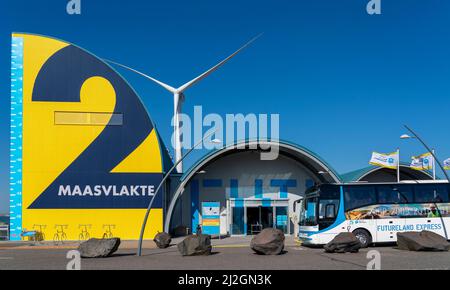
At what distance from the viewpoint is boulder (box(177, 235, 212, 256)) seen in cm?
1856

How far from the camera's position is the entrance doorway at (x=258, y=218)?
111 ft

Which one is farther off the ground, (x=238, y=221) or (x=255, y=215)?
(x=255, y=215)

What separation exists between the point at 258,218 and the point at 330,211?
1218 cm

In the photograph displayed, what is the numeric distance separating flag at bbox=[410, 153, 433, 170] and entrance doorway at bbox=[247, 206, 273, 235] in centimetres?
1095

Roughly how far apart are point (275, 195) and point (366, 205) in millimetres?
13115

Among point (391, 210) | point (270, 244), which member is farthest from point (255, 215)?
point (270, 244)

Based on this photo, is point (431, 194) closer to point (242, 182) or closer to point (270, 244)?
point (270, 244)

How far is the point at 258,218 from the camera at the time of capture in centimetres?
3403

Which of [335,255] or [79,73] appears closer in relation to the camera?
[335,255]

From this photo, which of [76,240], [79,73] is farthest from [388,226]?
[79,73]

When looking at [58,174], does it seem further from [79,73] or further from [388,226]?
[388,226]
